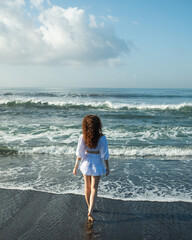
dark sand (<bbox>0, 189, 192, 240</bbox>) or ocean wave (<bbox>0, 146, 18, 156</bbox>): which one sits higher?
dark sand (<bbox>0, 189, 192, 240</bbox>)

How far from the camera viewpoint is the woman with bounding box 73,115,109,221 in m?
3.27

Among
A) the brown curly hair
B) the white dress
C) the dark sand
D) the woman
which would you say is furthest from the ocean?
the brown curly hair

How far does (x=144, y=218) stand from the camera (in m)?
3.62

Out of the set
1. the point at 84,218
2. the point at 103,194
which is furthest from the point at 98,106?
the point at 84,218

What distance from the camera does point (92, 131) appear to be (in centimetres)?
324

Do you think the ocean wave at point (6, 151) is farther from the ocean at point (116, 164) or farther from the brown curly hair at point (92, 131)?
the brown curly hair at point (92, 131)

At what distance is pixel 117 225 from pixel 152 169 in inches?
124

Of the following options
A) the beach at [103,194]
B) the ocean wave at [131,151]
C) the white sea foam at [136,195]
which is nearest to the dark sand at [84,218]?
the beach at [103,194]

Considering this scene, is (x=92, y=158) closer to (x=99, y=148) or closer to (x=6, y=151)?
(x=99, y=148)

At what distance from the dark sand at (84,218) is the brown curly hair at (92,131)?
1.39 metres

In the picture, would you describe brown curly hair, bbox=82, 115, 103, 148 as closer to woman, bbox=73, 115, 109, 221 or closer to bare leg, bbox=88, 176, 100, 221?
woman, bbox=73, 115, 109, 221

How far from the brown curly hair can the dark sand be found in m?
1.39

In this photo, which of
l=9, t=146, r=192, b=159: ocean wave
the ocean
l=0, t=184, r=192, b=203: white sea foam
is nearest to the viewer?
l=0, t=184, r=192, b=203: white sea foam

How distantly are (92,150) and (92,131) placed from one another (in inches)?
14.5
